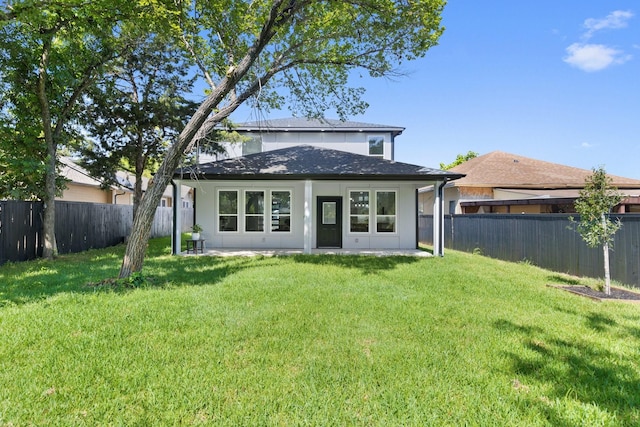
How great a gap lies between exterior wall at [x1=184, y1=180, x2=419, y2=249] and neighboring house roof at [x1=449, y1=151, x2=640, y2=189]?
221 inches

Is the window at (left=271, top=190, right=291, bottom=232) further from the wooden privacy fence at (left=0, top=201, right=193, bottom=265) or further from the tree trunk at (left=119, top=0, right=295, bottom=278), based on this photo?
the wooden privacy fence at (left=0, top=201, right=193, bottom=265)

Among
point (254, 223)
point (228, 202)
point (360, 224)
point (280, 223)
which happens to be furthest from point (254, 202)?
point (360, 224)

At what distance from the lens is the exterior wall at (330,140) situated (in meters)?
18.7

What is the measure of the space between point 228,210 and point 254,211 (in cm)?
99

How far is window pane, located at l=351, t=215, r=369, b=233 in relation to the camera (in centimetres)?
1272

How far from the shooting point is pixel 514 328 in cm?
431

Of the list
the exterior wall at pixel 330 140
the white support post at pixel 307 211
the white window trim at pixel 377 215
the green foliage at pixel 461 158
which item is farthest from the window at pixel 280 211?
the green foliage at pixel 461 158

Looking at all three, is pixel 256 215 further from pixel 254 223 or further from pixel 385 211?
pixel 385 211

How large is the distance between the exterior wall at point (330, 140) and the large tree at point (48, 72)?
8792 millimetres

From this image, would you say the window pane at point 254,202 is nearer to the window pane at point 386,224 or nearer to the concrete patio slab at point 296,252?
the concrete patio slab at point 296,252

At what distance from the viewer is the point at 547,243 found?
9.03 metres

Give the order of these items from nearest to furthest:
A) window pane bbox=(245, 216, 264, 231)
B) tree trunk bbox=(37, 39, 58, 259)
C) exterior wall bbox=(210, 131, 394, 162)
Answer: tree trunk bbox=(37, 39, 58, 259), window pane bbox=(245, 216, 264, 231), exterior wall bbox=(210, 131, 394, 162)

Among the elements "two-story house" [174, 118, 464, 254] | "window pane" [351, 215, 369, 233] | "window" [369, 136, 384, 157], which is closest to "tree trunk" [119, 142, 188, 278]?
"two-story house" [174, 118, 464, 254]

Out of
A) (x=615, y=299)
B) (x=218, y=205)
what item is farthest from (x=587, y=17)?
(x=218, y=205)
